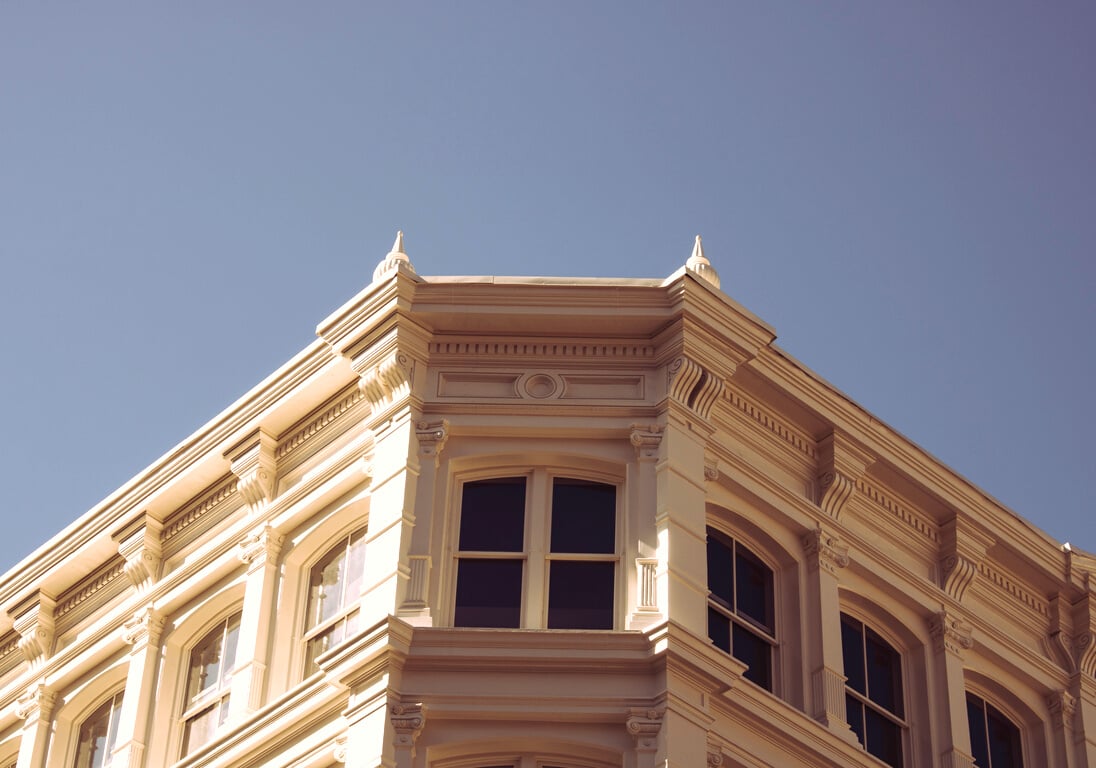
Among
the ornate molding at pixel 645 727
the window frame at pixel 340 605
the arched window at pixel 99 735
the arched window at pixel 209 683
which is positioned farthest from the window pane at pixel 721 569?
the arched window at pixel 99 735

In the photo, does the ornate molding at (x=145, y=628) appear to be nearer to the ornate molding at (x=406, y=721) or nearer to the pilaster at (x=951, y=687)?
the ornate molding at (x=406, y=721)

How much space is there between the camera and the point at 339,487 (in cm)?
3020

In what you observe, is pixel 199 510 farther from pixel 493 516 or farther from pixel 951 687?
pixel 951 687

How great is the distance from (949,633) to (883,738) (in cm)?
194

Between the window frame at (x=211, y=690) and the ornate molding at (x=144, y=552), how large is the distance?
4.49ft

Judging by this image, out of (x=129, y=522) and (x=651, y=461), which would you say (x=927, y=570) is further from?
(x=129, y=522)

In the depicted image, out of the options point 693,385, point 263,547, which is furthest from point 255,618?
point 693,385

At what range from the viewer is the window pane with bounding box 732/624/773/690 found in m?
29.2

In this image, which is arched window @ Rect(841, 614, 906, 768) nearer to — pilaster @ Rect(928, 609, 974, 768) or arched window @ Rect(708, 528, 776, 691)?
pilaster @ Rect(928, 609, 974, 768)

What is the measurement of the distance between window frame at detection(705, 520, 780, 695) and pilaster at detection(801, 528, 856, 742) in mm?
387

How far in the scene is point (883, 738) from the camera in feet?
100.0

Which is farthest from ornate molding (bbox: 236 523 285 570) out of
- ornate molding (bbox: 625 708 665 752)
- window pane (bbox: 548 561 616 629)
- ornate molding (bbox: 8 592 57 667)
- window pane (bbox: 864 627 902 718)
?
window pane (bbox: 864 627 902 718)

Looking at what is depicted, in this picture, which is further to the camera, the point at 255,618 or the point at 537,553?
the point at 255,618

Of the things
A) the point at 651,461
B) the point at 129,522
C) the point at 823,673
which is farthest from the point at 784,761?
the point at 129,522
